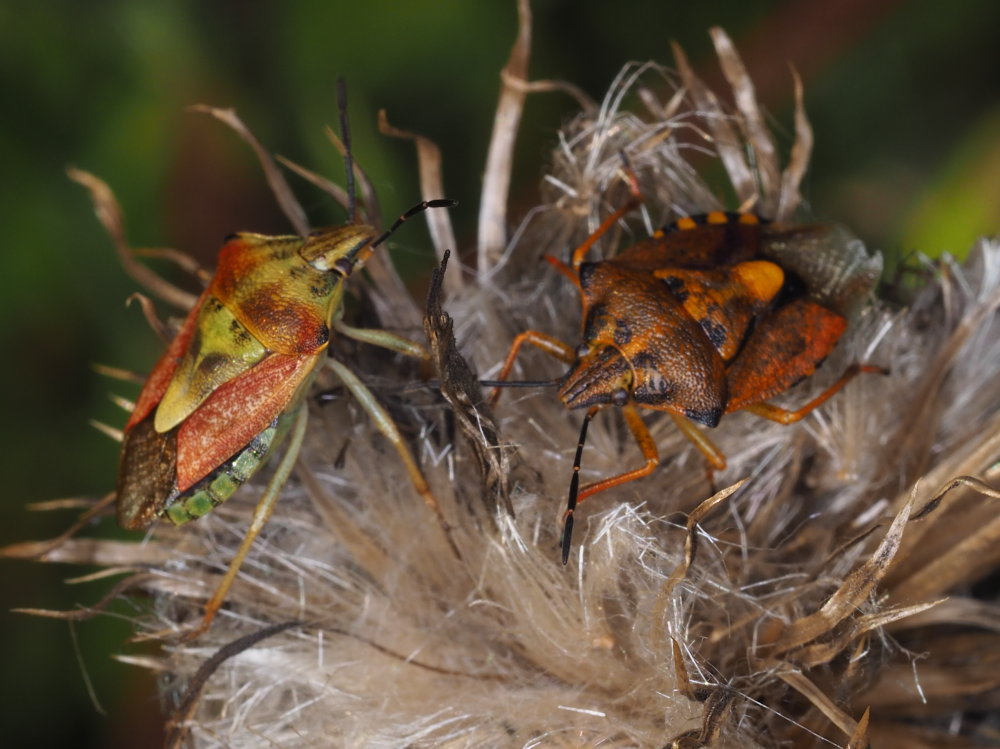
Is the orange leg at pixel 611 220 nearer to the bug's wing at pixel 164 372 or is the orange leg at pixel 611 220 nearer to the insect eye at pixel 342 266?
the insect eye at pixel 342 266

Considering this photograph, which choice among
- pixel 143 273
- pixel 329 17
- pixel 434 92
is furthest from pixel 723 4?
pixel 143 273

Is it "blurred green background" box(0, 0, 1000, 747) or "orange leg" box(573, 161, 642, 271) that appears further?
"blurred green background" box(0, 0, 1000, 747)

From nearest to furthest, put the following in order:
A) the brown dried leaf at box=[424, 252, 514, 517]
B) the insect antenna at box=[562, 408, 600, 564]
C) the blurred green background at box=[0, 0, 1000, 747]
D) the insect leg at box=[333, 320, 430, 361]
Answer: the brown dried leaf at box=[424, 252, 514, 517] < the insect antenna at box=[562, 408, 600, 564] < the insect leg at box=[333, 320, 430, 361] < the blurred green background at box=[0, 0, 1000, 747]

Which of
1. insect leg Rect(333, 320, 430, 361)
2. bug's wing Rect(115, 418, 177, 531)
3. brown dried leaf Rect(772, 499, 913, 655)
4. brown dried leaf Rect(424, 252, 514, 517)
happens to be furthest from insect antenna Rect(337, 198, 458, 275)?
brown dried leaf Rect(772, 499, 913, 655)

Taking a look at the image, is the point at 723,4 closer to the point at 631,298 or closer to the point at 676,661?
the point at 631,298

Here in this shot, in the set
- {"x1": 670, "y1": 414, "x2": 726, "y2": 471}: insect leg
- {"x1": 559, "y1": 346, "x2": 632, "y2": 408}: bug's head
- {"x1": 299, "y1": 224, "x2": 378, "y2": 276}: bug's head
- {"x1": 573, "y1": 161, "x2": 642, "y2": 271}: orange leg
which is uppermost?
{"x1": 299, "y1": 224, "x2": 378, "y2": 276}: bug's head

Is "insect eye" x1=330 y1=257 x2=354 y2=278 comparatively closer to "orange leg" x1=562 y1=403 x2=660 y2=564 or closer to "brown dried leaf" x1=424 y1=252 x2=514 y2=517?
"brown dried leaf" x1=424 y1=252 x2=514 y2=517

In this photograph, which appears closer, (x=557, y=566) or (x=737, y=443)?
(x=557, y=566)

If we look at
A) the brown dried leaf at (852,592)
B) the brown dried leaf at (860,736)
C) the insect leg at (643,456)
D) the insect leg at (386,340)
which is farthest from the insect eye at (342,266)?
the brown dried leaf at (860,736)

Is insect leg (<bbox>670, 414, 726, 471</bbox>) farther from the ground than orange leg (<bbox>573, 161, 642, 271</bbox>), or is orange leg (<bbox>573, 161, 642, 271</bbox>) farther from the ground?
orange leg (<bbox>573, 161, 642, 271</bbox>)
